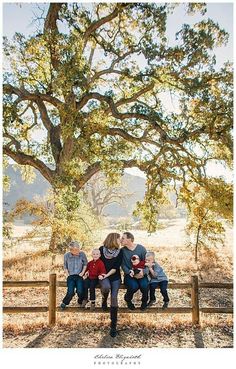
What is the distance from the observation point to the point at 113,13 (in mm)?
15133

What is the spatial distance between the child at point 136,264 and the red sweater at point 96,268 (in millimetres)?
603

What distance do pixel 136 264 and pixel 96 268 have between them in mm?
811

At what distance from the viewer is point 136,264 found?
307 inches

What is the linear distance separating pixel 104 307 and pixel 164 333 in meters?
1.54

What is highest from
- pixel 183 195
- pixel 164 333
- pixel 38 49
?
pixel 38 49

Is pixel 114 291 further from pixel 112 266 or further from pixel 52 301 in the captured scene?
pixel 52 301

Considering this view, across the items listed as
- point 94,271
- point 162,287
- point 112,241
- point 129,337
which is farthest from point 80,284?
point 162,287

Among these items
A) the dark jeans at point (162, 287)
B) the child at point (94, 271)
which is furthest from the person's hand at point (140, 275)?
the child at point (94, 271)

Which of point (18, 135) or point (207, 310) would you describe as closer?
point (207, 310)

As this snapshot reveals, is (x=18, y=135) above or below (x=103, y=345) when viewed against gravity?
above

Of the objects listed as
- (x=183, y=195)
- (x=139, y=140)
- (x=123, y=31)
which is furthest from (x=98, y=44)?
(x=183, y=195)

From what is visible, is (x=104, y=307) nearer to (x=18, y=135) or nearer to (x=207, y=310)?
(x=207, y=310)

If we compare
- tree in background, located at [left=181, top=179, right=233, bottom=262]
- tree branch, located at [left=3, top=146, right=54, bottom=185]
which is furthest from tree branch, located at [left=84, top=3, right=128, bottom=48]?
tree in background, located at [left=181, top=179, right=233, bottom=262]
